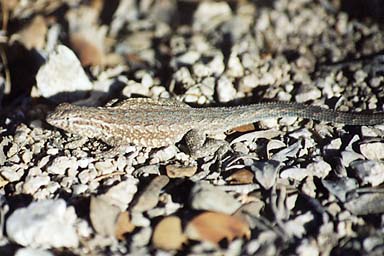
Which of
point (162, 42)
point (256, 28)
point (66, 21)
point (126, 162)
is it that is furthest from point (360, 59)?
point (66, 21)

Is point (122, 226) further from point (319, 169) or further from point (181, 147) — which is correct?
point (319, 169)

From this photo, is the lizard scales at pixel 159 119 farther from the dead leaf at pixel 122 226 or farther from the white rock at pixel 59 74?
the dead leaf at pixel 122 226

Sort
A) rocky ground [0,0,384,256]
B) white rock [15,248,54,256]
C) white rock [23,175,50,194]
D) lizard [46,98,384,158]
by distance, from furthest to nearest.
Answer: lizard [46,98,384,158] < white rock [23,175,50,194] < rocky ground [0,0,384,256] < white rock [15,248,54,256]

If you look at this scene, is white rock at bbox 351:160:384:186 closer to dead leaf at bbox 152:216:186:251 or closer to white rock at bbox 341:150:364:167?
white rock at bbox 341:150:364:167

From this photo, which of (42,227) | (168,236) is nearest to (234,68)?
(168,236)

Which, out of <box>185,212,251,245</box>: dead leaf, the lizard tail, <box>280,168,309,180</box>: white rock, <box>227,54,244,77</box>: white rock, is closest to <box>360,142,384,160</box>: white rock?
the lizard tail
